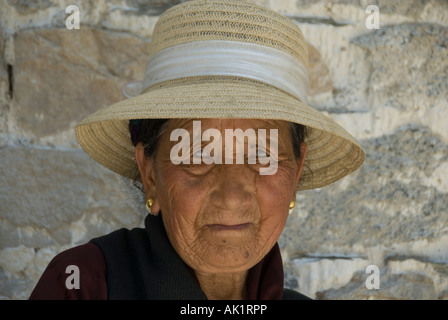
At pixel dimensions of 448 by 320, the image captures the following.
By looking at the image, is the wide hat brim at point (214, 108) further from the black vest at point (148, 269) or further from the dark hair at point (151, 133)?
the black vest at point (148, 269)

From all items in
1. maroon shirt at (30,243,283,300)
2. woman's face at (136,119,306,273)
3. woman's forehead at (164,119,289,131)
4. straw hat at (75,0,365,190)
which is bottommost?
maroon shirt at (30,243,283,300)

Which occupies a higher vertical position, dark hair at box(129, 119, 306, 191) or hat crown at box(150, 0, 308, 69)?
hat crown at box(150, 0, 308, 69)

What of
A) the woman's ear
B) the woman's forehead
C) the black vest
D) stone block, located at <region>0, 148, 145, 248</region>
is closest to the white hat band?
the woman's forehead

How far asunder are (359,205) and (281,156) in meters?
0.73

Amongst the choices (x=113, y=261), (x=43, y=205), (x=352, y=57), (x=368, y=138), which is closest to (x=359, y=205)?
(x=368, y=138)

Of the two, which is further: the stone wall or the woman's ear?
the stone wall

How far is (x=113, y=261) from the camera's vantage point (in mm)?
1646

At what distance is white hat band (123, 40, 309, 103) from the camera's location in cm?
155

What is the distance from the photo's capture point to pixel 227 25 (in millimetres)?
1570

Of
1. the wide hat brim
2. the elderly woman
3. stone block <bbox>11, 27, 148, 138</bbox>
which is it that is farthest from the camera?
stone block <bbox>11, 27, 148, 138</bbox>

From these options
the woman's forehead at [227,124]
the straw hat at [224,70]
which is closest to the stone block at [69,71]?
the straw hat at [224,70]

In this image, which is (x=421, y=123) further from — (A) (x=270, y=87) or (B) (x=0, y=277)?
(B) (x=0, y=277)

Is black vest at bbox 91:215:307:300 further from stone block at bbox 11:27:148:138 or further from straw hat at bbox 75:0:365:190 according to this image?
stone block at bbox 11:27:148:138

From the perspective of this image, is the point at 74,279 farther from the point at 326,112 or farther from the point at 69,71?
the point at 326,112
